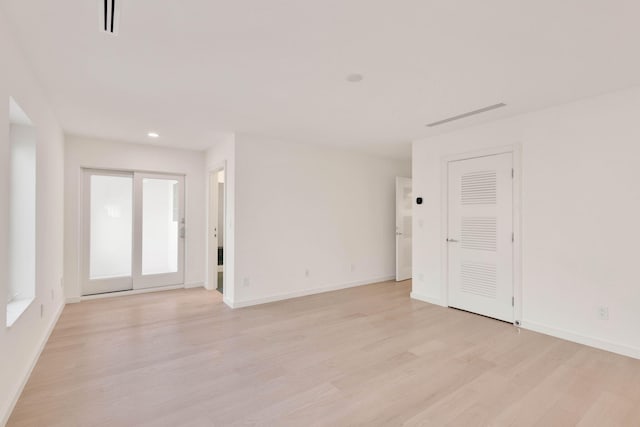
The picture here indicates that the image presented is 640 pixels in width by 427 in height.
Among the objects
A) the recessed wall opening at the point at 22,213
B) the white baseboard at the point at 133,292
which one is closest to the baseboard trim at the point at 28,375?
the recessed wall opening at the point at 22,213

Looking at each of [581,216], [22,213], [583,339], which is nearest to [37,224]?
[22,213]

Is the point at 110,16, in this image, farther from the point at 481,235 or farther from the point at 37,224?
the point at 481,235

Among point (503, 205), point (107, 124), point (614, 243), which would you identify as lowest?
point (614, 243)

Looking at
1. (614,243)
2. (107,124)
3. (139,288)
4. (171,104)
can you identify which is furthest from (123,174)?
(614,243)

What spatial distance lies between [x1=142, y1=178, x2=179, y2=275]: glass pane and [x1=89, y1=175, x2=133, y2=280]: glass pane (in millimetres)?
227

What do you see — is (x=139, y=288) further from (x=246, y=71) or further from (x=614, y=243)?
(x=614, y=243)

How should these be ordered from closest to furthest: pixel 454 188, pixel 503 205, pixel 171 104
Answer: pixel 171 104 → pixel 503 205 → pixel 454 188

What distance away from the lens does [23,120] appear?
248 cm

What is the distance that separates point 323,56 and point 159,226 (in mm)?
4321

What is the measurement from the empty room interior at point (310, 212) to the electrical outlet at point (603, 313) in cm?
2

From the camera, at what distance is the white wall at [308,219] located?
443 centimetres

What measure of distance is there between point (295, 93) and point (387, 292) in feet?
11.6

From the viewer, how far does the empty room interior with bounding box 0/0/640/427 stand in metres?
1.98

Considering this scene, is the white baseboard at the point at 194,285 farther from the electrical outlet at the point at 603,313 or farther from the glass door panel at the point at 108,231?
the electrical outlet at the point at 603,313
